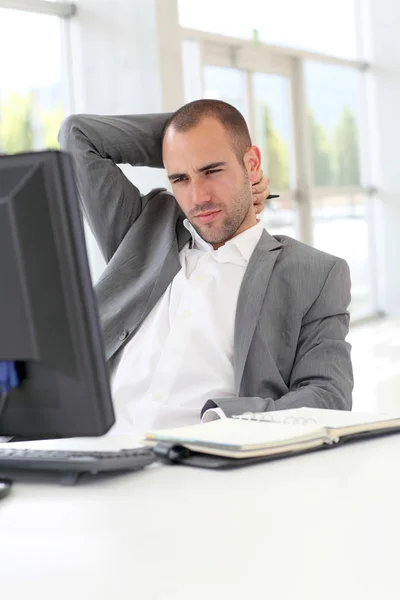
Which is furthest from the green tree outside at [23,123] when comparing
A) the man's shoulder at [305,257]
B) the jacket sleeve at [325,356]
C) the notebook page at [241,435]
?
the notebook page at [241,435]

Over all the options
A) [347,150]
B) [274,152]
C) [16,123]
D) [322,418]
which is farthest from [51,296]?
[347,150]

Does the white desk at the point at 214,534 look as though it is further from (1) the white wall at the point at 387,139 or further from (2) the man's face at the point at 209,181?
(1) the white wall at the point at 387,139

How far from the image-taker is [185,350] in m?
2.06

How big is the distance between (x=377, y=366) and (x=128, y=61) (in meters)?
2.40

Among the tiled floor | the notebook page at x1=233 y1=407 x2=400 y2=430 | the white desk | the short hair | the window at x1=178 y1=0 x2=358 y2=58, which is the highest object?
the window at x1=178 y1=0 x2=358 y2=58

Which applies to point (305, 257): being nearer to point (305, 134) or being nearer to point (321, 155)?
point (305, 134)

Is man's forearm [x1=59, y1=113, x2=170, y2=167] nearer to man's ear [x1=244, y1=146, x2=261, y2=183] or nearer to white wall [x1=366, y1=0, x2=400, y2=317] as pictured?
man's ear [x1=244, y1=146, x2=261, y2=183]

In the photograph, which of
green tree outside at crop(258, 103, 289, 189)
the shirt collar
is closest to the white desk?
the shirt collar

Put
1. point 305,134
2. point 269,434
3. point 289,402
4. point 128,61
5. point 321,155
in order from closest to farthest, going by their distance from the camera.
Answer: point 269,434
point 289,402
point 128,61
point 305,134
point 321,155

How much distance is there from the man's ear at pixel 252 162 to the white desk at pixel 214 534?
1071 millimetres

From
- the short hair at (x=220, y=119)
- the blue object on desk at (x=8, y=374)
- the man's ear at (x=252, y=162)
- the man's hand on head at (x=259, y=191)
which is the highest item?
the short hair at (x=220, y=119)

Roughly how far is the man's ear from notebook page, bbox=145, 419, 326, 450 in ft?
3.17

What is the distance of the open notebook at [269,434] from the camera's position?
4.36ft

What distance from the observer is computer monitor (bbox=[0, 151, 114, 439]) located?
3.37 feet
